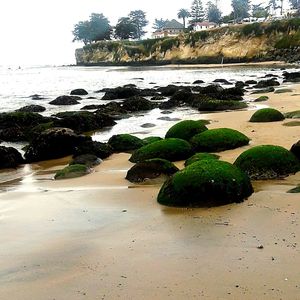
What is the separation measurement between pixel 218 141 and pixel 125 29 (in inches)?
4806

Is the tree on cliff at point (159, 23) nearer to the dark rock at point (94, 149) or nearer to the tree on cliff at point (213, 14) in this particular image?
the tree on cliff at point (213, 14)

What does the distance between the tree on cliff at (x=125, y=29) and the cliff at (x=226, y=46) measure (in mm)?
21607

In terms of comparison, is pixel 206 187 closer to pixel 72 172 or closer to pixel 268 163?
pixel 268 163

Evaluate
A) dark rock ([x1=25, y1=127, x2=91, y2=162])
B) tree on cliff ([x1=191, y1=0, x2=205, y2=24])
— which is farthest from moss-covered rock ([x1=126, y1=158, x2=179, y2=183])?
tree on cliff ([x1=191, y1=0, x2=205, y2=24])

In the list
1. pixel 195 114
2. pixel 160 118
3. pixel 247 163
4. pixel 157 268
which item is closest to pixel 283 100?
pixel 195 114

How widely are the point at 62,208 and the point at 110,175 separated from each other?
238 cm

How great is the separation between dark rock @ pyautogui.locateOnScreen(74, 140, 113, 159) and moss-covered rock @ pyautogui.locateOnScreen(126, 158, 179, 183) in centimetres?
285

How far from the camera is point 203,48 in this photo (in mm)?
86688

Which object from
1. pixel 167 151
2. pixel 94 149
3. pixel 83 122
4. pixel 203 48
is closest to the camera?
pixel 167 151

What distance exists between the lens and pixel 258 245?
4.63 m

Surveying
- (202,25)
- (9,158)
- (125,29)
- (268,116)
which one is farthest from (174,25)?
(9,158)

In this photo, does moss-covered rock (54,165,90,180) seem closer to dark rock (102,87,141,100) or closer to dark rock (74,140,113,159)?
dark rock (74,140,113,159)

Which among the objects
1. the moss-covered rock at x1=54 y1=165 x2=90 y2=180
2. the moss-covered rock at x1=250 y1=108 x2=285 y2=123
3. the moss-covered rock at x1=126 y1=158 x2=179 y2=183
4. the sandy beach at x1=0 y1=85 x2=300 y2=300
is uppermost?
the sandy beach at x1=0 y1=85 x2=300 y2=300

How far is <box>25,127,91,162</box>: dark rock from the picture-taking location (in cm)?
1141
